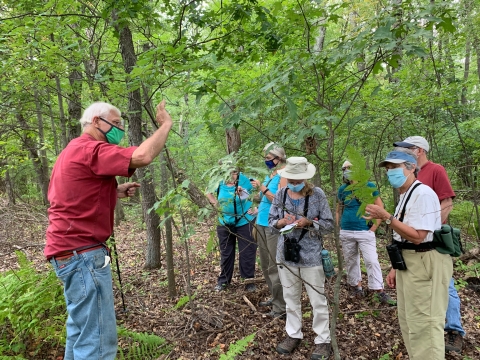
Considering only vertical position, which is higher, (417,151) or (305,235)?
(417,151)

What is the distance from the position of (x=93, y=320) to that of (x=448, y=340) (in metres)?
3.91

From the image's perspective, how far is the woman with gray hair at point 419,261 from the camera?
8.16 feet

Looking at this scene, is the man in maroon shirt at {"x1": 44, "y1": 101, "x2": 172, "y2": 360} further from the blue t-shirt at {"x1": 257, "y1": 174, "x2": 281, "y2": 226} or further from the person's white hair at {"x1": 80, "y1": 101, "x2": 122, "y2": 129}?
the blue t-shirt at {"x1": 257, "y1": 174, "x2": 281, "y2": 226}

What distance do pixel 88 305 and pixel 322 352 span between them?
2.53 metres

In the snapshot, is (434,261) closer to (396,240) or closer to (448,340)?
(396,240)

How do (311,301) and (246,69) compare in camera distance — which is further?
(246,69)

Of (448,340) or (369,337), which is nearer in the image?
(448,340)

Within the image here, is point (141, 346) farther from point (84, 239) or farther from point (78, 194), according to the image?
point (78, 194)

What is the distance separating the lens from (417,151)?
347cm

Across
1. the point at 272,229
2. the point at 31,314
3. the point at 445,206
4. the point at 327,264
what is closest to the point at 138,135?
the point at 272,229

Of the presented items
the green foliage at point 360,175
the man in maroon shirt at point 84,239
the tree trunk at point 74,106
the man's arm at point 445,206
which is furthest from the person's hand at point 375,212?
the tree trunk at point 74,106

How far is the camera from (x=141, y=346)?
3398 mm

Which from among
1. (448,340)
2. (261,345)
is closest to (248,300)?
(261,345)

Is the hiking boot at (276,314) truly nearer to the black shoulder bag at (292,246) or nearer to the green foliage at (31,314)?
the black shoulder bag at (292,246)
